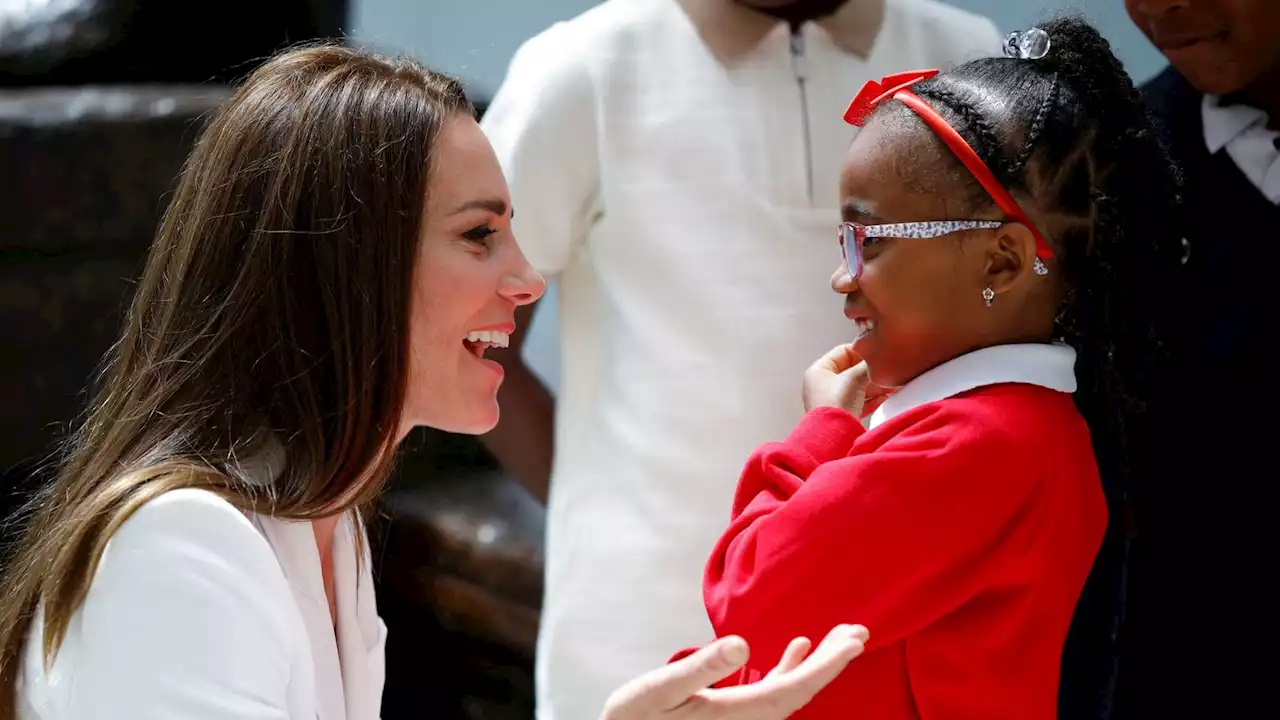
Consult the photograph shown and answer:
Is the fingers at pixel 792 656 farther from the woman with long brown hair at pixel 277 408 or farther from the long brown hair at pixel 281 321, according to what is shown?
the long brown hair at pixel 281 321

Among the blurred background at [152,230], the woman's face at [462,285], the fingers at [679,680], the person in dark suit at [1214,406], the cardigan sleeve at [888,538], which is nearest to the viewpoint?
the fingers at [679,680]

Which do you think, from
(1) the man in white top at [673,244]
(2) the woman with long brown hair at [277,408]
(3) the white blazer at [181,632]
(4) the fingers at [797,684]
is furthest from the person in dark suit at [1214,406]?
(3) the white blazer at [181,632]

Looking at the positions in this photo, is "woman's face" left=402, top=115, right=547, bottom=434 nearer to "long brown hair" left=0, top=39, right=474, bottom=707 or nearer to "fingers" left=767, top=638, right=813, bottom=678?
"long brown hair" left=0, top=39, right=474, bottom=707

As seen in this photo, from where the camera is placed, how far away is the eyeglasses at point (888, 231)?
1.31 m

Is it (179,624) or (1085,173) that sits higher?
(1085,173)

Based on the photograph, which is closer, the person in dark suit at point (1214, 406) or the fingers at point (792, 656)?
the fingers at point (792, 656)

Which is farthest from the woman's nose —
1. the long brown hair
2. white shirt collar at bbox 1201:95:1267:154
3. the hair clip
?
white shirt collar at bbox 1201:95:1267:154

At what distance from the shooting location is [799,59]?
181 cm

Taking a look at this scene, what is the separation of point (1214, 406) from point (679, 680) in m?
0.93

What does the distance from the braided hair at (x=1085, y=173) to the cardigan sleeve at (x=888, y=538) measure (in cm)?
20

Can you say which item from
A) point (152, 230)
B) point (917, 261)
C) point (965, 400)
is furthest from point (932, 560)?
point (152, 230)

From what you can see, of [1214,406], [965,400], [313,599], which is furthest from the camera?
[1214,406]

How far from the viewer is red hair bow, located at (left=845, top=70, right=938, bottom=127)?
141cm

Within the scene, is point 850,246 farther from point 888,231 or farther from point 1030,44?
point 1030,44
